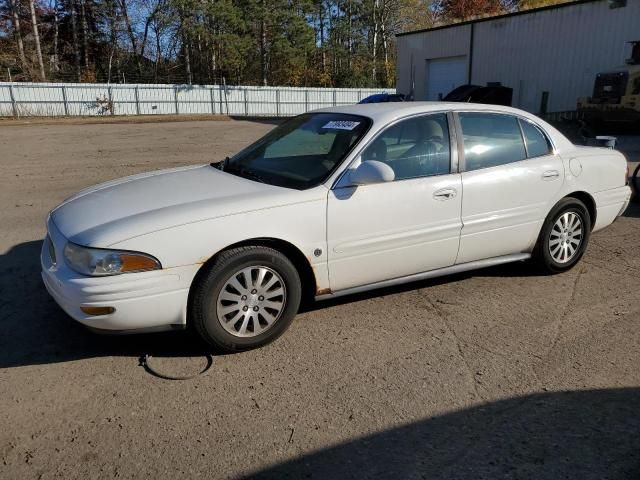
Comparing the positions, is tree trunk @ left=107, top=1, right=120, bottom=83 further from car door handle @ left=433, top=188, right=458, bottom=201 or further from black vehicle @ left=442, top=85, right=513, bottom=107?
car door handle @ left=433, top=188, right=458, bottom=201

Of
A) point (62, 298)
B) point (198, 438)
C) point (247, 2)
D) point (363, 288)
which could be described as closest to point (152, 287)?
point (62, 298)

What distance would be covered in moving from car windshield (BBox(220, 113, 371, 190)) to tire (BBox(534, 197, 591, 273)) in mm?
1964

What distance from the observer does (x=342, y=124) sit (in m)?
4.27

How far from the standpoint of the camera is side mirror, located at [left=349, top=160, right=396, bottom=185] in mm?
3707

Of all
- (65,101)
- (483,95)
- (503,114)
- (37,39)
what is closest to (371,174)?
(503,114)

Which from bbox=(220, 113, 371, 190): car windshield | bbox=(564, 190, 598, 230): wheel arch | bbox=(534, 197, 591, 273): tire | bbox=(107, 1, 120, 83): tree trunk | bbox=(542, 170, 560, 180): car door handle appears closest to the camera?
bbox=(220, 113, 371, 190): car windshield

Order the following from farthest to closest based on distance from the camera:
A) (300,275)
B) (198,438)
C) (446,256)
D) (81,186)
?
(81,186) < (446,256) < (300,275) < (198,438)

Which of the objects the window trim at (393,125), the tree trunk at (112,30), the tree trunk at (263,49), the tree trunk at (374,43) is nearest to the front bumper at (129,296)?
the window trim at (393,125)

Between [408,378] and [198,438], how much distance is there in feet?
4.19

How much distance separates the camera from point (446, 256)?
4.28 m

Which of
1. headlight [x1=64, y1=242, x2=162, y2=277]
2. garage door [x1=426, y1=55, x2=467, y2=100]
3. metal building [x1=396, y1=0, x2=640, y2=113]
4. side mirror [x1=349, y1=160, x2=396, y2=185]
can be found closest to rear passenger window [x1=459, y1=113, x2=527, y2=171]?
side mirror [x1=349, y1=160, x2=396, y2=185]

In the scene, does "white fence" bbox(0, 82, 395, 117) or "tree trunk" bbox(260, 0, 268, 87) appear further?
"tree trunk" bbox(260, 0, 268, 87)

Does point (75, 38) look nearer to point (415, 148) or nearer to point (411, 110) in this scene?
point (411, 110)

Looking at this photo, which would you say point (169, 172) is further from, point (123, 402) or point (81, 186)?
point (81, 186)
